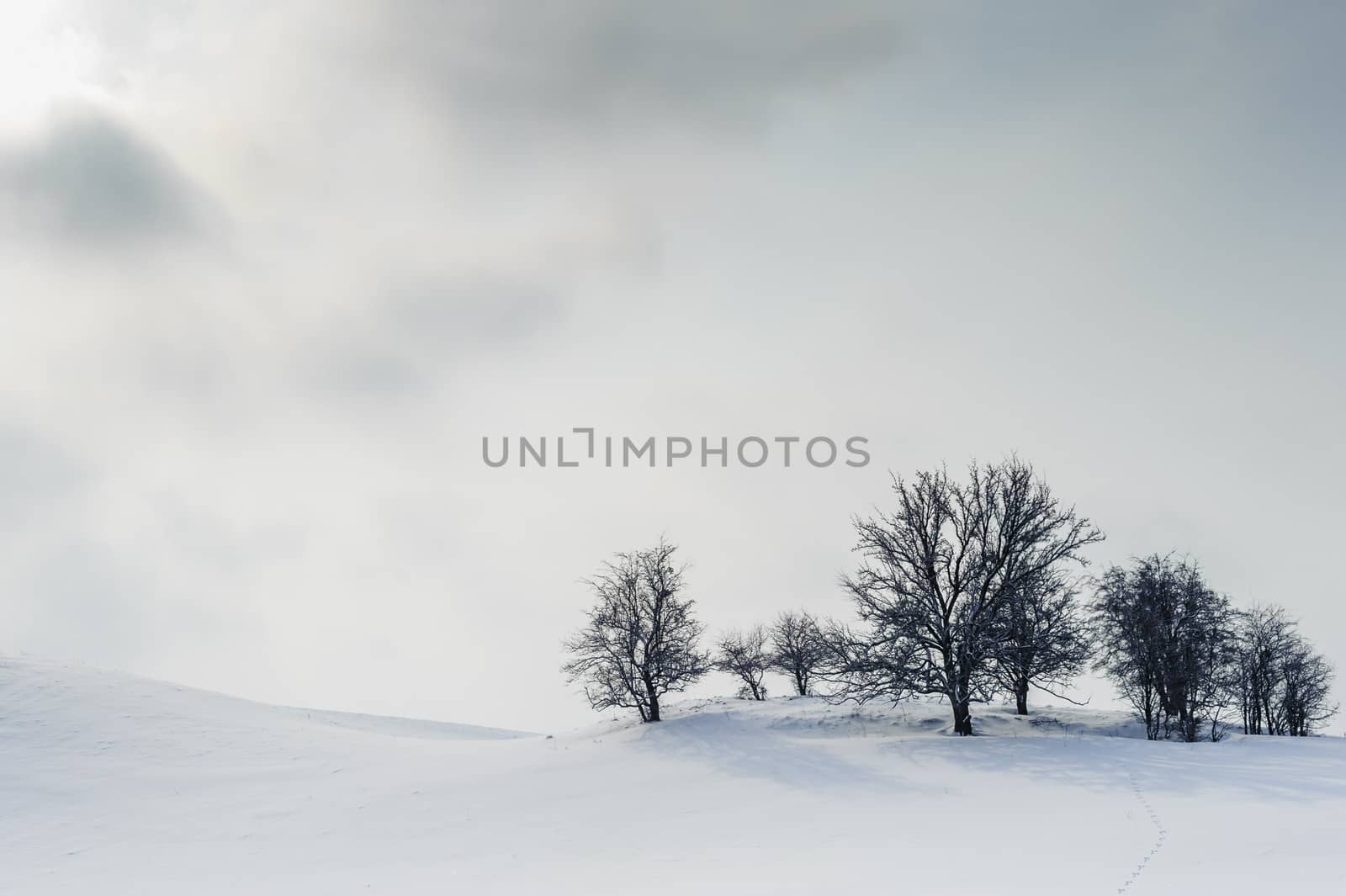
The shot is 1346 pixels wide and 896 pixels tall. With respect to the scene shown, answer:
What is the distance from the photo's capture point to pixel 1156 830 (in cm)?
1492

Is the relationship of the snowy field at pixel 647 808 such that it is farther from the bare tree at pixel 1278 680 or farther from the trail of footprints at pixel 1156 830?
the bare tree at pixel 1278 680

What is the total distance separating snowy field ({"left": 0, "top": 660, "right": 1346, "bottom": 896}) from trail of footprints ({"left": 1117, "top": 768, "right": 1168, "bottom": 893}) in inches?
3.7

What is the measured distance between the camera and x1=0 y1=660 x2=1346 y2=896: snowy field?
43.9ft

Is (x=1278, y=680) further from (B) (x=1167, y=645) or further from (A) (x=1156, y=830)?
(A) (x=1156, y=830)

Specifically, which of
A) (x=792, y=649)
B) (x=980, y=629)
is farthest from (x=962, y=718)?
(x=792, y=649)

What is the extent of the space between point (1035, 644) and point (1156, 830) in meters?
12.5

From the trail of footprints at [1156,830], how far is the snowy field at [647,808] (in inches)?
3.7

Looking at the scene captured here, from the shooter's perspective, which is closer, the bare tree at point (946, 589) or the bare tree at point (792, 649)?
the bare tree at point (946, 589)

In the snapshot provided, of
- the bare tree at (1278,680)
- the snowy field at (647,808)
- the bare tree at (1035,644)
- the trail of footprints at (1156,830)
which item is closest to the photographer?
the trail of footprints at (1156,830)

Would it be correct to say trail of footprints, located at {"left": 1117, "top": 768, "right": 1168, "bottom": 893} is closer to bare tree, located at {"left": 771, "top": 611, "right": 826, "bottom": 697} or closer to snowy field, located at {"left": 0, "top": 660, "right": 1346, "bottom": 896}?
snowy field, located at {"left": 0, "top": 660, "right": 1346, "bottom": 896}

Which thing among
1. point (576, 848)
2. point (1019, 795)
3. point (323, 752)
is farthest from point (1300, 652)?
point (323, 752)

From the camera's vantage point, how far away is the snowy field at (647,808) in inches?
527

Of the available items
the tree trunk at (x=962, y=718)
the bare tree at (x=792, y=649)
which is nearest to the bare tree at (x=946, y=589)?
the tree trunk at (x=962, y=718)

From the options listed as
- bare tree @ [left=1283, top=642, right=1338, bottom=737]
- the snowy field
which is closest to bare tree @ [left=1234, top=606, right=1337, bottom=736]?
bare tree @ [left=1283, top=642, right=1338, bottom=737]
